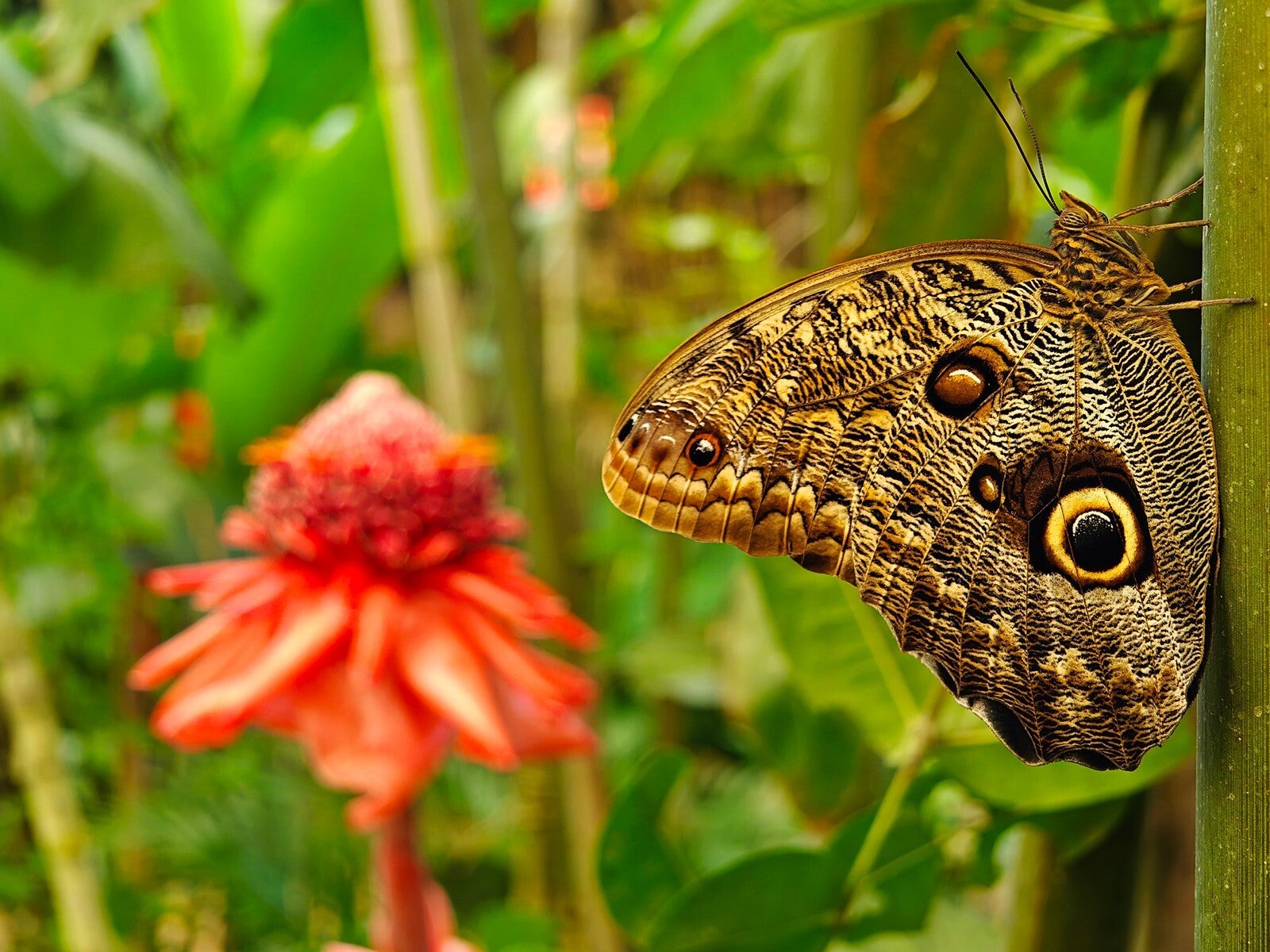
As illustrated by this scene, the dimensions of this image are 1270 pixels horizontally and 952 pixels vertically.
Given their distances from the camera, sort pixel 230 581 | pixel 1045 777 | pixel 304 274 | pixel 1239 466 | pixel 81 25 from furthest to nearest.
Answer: pixel 304 274
pixel 230 581
pixel 81 25
pixel 1045 777
pixel 1239 466

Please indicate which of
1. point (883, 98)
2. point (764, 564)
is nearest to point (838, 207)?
point (883, 98)

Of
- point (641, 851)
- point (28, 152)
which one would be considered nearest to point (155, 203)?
point (28, 152)

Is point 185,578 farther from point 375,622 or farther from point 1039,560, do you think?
point 1039,560

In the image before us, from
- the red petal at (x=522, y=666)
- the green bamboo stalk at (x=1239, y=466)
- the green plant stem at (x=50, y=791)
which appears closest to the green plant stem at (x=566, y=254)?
the red petal at (x=522, y=666)

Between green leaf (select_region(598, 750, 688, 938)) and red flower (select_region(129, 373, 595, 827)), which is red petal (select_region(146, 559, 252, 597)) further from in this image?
green leaf (select_region(598, 750, 688, 938))

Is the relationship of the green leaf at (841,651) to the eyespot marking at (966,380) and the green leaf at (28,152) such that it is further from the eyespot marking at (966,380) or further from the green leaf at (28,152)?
the green leaf at (28,152)

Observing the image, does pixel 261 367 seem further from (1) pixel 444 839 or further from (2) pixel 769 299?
(2) pixel 769 299
